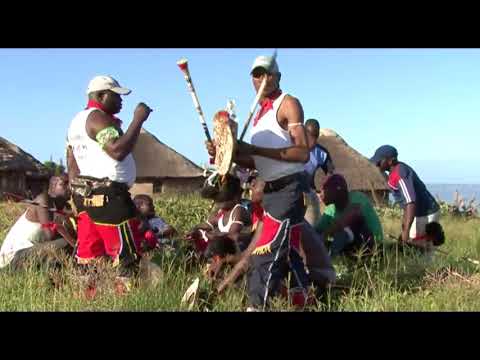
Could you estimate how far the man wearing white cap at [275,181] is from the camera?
443 cm

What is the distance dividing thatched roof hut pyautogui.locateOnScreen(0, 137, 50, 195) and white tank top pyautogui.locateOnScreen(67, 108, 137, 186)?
1396 centimetres

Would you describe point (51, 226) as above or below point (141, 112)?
below

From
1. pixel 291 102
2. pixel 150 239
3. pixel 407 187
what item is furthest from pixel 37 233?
pixel 407 187

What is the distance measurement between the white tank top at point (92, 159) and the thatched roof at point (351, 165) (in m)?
15.3

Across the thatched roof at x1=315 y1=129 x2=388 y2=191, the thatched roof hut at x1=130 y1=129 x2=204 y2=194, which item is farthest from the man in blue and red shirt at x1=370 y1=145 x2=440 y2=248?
the thatched roof hut at x1=130 y1=129 x2=204 y2=194

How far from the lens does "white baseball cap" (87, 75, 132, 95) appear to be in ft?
16.7

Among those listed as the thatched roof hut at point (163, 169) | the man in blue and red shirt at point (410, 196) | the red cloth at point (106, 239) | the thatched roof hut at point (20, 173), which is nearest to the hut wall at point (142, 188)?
the thatched roof hut at point (163, 169)

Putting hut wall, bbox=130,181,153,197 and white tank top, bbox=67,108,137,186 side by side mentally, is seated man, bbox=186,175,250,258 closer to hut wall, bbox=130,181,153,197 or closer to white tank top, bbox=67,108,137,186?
white tank top, bbox=67,108,137,186

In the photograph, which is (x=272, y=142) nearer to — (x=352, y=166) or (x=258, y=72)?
(x=258, y=72)

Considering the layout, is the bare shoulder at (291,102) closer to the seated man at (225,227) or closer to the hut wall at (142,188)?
the seated man at (225,227)

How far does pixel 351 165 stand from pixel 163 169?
659cm

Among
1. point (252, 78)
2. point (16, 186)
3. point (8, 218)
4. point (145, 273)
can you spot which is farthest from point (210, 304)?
point (16, 186)

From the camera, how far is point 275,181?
4.53m
